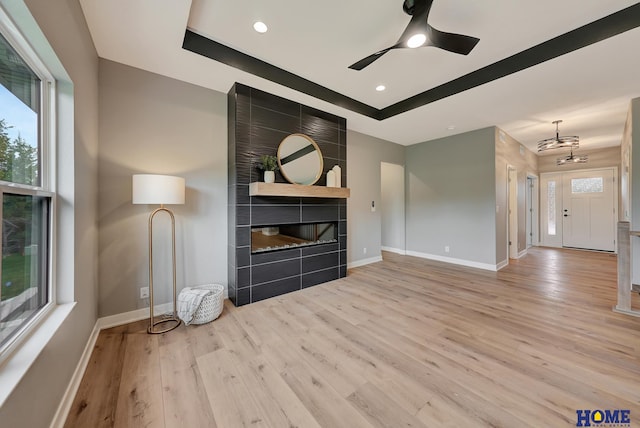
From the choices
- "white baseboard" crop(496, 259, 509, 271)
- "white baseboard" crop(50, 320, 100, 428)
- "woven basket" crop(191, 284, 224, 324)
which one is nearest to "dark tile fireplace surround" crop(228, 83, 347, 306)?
"woven basket" crop(191, 284, 224, 324)

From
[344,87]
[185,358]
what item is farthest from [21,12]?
[344,87]

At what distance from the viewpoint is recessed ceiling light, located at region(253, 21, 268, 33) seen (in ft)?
6.86

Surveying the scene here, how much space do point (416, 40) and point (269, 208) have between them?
2.28 meters

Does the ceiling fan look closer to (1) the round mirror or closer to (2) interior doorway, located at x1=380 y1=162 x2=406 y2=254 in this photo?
(1) the round mirror

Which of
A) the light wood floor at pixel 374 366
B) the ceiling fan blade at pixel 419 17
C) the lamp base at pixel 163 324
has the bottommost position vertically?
the light wood floor at pixel 374 366

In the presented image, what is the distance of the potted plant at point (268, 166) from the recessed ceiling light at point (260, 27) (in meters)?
1.25

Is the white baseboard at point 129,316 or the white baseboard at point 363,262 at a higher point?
the white baseboard at point 363,262

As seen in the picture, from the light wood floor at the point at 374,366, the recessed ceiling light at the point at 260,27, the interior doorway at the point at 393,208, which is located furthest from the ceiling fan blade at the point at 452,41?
the interior doorway at the point at 393,208

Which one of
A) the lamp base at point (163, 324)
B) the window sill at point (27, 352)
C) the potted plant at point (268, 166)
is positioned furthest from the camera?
the potted plant at point (268, 166)

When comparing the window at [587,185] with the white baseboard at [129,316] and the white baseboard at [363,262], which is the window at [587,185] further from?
the white baseboard at [129,316]

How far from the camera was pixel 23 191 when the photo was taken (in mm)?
1204

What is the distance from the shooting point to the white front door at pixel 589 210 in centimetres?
573

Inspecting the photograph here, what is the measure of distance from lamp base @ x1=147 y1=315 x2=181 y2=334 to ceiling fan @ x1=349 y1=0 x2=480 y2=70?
326 cm

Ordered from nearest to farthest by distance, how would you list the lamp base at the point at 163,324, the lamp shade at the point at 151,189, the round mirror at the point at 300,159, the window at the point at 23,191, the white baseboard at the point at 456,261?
the window at the point at 23,191 → the lamp shade at the point at 151,189 → the lamp base at the point at 163,324 → the round mirror at the point at 300,159 → the white baseboard at the point at 456,261
